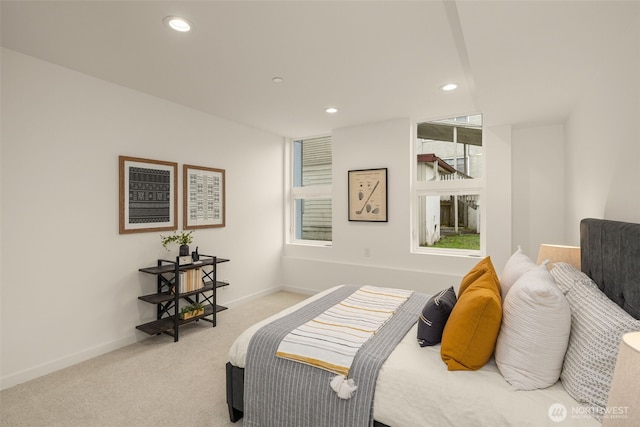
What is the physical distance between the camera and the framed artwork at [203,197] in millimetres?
3764

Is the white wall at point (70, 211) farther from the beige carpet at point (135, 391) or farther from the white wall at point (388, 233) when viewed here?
the white wall at point (388, 233)

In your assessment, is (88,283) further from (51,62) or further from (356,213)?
(356,213)

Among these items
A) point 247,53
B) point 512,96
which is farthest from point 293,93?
point 512,96

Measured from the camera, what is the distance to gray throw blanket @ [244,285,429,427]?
5.17 ft

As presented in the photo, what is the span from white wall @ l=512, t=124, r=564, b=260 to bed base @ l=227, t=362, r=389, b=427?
11.2ft

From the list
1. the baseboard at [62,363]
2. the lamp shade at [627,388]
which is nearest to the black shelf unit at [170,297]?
the baseboard at [62,363]

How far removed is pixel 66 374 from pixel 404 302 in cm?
286

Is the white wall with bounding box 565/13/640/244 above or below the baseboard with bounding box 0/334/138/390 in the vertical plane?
above

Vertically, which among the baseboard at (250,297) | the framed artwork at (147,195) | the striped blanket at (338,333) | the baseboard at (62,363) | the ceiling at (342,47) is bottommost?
the baseboard at (62,363)

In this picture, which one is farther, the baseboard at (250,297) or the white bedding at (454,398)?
the baseboard at (250,297)

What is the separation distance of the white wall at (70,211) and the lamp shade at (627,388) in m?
3.55

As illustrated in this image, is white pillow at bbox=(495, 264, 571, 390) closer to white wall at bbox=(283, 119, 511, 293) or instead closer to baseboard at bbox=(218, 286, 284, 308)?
white wall at bbox=(283, 119, 511, 293)

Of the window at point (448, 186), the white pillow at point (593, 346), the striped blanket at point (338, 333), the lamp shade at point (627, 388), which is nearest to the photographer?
the lamp shade at point (627, 388)

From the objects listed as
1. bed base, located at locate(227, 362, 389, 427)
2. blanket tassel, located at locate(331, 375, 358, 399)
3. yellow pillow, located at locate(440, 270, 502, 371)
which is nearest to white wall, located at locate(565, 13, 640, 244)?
yellow pillow, located at locate(440, 270, 502, 371)
